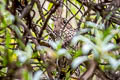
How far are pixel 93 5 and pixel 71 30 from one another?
38 centimetres

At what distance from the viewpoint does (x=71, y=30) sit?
3.75 ft

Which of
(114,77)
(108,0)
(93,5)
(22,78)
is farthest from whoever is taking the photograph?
(108,0)

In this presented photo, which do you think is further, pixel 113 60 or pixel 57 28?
pixel 57 28

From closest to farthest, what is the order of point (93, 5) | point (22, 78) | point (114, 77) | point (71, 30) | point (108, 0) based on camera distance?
point (22, 78) < point (114, 77) < point (93, 5) < point (108, 0) < point (71, 30)

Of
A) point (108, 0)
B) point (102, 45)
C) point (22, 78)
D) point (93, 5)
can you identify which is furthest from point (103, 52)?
point (108, 0)

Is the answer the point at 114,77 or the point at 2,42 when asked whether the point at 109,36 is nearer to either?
the point at 114,77

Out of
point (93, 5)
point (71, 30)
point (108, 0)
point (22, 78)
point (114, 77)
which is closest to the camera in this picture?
point (22, 78)

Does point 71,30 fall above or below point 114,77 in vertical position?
above

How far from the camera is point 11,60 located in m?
0.51

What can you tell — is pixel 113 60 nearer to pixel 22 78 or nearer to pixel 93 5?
pixel 22 78

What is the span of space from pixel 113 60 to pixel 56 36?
1.57 feet

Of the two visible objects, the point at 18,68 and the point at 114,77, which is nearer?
the point at 18,68

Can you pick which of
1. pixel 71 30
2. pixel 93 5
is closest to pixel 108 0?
pixel 93 5

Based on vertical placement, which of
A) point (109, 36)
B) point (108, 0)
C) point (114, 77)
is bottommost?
point (114, 77)
